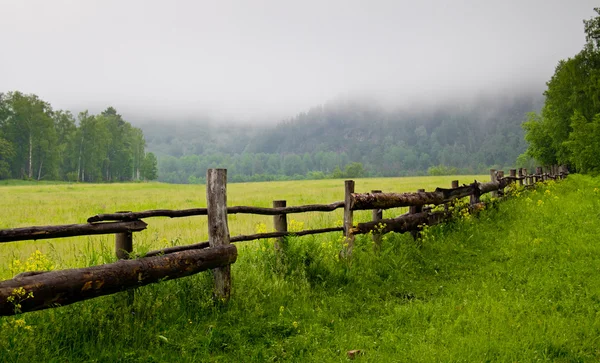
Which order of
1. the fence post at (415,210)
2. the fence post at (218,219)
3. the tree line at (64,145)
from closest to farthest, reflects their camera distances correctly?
the fence post at (218,219) < the fence post at (415,210) < the tree line at (64,145)

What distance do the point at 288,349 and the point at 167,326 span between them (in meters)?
1.39

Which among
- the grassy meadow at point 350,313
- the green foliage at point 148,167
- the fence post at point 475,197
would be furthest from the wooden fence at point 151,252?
the green foliage at point 148,167

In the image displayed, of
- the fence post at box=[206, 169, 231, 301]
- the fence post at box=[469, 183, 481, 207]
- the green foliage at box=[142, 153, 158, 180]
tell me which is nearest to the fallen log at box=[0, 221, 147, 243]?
the fence post at box=[206, 169, 231, 301]

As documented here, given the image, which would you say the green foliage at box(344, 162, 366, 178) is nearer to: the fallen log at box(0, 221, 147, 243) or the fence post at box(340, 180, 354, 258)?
the fence post at box(340, 180, 354, 258)

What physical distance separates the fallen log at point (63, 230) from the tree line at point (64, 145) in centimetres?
7248

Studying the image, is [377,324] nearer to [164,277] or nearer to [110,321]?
[164,277]

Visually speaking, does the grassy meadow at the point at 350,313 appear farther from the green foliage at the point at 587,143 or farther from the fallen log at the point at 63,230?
the green foliage at the point at 587,143

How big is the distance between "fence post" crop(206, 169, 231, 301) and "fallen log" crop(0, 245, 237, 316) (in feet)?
0.64

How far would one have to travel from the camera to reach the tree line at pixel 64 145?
70125 mm

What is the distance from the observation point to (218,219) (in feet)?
17.3

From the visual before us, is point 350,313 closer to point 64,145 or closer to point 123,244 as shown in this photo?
point 123,244

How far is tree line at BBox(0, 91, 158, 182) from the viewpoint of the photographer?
70.1m

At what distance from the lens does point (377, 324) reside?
4992mm

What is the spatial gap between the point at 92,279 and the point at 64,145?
8306 centimetres
